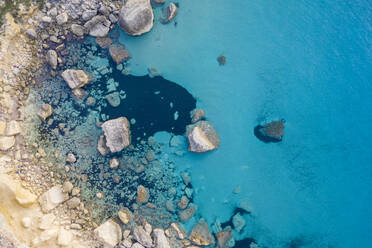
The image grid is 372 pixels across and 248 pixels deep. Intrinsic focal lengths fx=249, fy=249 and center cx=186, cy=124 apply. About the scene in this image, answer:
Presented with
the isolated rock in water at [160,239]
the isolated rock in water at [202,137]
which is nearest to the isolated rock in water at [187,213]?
the isolated rock in water at [160,239]

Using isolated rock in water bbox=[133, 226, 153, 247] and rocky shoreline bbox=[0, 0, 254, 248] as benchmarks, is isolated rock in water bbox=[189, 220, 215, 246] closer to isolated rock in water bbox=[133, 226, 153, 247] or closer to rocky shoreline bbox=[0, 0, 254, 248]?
rocky shoreline bbox=[0, 0, 254, 248]

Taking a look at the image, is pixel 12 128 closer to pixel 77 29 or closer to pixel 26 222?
pixel 26 222

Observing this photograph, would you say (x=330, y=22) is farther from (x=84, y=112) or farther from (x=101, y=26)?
(x=84, y=112)

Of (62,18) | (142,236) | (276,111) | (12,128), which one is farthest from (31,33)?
(276,111)

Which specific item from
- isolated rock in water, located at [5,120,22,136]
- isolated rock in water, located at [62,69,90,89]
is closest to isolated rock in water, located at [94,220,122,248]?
isolated rock in water, located at [5,120,22,136]

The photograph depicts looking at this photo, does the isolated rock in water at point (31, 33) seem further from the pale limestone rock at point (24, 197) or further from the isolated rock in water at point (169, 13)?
the pale limestone rock at point (24, 197)
